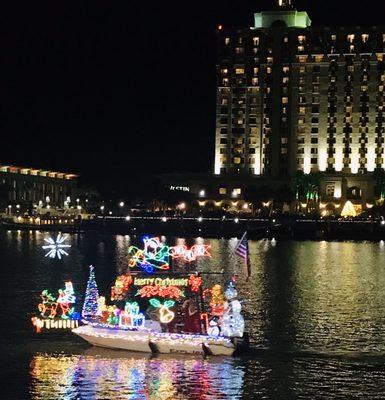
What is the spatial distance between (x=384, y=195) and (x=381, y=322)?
118 m

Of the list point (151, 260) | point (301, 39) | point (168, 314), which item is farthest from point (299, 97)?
point (168, 314)

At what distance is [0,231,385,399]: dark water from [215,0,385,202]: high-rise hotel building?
4248 inches

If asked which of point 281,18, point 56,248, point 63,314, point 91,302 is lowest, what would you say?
point 63,314

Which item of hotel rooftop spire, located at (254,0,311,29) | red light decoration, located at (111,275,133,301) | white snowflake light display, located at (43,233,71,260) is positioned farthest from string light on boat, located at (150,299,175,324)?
hotel rooftop spire, located at (254,0,311,29)

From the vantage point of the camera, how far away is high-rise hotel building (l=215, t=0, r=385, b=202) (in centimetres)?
17488

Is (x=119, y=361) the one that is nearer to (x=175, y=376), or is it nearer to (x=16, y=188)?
(x=175, y=376)

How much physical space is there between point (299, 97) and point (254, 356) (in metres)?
145

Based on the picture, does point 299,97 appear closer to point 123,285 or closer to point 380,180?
point 380,180

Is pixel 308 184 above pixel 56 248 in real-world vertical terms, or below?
above

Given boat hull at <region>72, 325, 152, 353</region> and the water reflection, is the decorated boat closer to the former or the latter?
boat hull at <region>72, 325, 152, 353</region>

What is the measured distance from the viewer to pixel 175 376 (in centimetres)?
3256

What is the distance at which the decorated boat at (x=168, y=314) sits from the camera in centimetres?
3441

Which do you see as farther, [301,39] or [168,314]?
[301,39]

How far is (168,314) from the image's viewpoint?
34.6m
